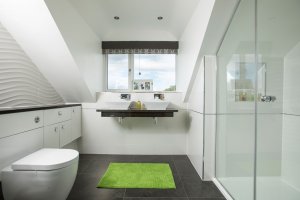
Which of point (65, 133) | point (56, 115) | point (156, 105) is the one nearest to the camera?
point (56, 115)

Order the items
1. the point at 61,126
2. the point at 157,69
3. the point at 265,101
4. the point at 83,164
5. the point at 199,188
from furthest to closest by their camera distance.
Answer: the point at 157,69 → the point at 83,164 → the point at 61,126 → the point at 199,188 → the point at 265,101

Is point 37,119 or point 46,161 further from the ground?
point 37,119

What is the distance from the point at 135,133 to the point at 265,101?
2.05 meters

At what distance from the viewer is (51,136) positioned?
6.72ft

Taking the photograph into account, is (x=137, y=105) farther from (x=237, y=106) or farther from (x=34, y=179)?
(x=34, y=179)

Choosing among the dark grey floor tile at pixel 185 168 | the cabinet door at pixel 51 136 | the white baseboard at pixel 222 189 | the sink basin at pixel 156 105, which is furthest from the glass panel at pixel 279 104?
the cabinet door at pixel 51 136

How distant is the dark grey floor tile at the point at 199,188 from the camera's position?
5.80 feet

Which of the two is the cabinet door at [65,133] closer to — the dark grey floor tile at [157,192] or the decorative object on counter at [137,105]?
the decorative object on counter at [137,105]

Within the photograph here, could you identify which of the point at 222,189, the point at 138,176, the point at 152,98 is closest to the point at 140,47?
the point at 152,98

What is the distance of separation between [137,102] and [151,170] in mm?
1062

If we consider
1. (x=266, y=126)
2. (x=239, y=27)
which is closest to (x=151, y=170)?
(x=266, y=126)

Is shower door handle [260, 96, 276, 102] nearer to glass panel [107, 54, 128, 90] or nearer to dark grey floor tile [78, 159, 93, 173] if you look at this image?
dark grey floor tile [78, 159, 93, 173]

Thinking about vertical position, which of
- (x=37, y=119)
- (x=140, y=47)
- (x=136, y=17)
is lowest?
(x=37, y=119)

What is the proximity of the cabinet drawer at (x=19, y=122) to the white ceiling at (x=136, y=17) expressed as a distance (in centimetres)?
143
